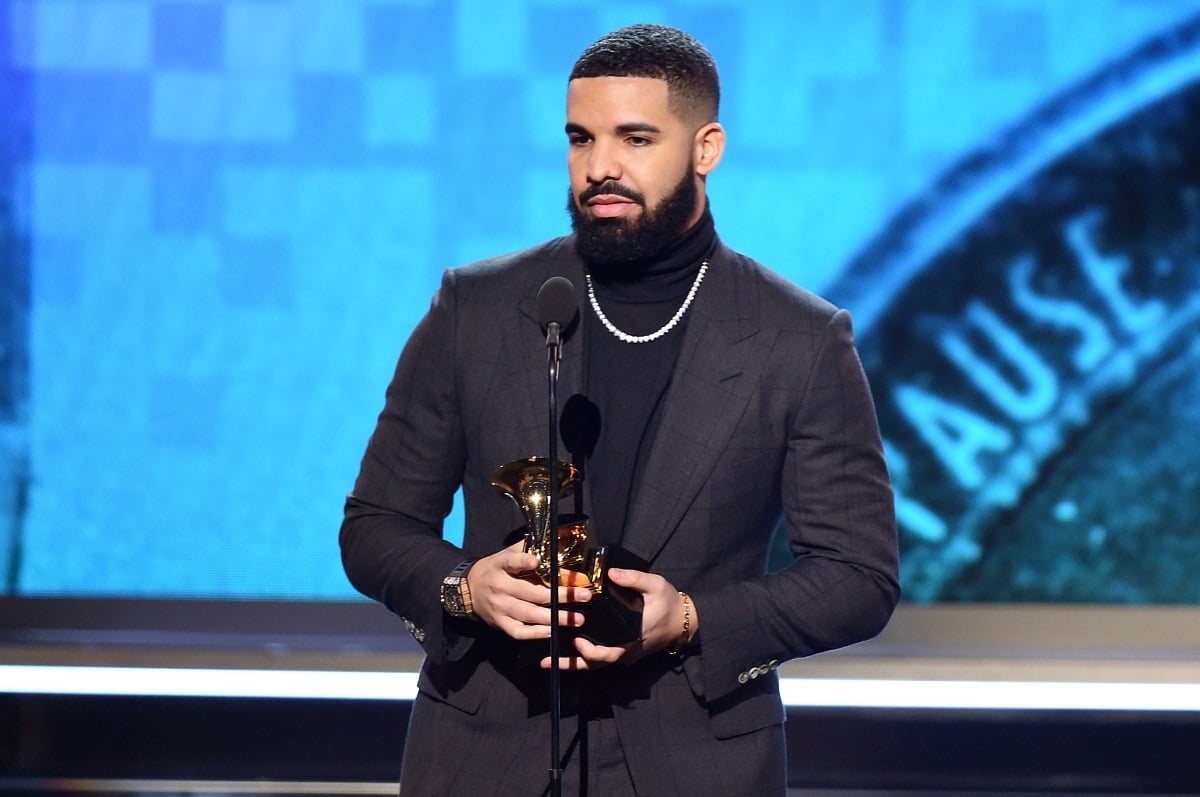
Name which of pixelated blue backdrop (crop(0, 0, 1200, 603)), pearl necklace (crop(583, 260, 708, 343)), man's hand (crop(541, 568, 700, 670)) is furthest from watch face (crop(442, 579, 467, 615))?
pixelated blue backdrop (crop(0, 0, 1200, 603))

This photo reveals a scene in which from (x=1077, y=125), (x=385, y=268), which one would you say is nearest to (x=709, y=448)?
(x=385, y=268)

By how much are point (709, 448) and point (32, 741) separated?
7.56ft

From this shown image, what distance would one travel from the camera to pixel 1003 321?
10.7 feet

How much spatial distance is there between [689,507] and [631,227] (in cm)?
34

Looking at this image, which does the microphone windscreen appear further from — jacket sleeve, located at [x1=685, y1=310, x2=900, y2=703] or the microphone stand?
jacket sleeve, located at [x1=685, y1=310, x2=900, y2=703]

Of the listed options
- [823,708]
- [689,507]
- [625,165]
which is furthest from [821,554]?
[823,708]

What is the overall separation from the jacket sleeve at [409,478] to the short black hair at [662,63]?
0.36 m

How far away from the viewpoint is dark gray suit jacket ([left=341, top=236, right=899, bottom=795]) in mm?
1661

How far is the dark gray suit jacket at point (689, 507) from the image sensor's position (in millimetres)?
1661

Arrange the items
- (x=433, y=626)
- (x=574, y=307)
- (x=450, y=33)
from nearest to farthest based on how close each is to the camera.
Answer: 1. (x=574, y=307)
2. (x=433, y=626)
3. (x=450, y=33)

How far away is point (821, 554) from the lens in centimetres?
171

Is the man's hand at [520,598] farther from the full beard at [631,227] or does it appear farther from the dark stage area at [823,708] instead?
the dark stage area at [823,708]

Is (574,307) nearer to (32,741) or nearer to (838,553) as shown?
(838,553)

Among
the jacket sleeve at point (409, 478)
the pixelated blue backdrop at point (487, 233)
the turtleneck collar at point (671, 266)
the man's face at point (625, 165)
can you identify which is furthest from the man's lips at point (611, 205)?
the pixelated blue backdrop at point (487, 233)
